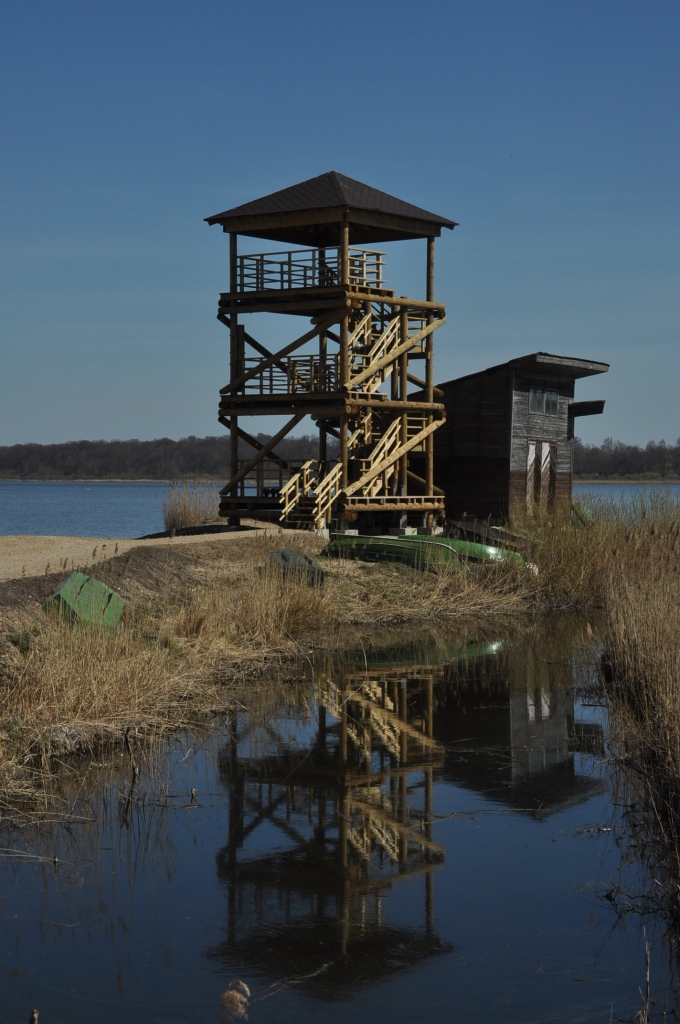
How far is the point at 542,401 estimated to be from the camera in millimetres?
37125

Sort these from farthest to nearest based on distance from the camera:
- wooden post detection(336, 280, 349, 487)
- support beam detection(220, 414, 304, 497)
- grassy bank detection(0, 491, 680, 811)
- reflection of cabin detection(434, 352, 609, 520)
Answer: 1. reflection of cabin detection(434, 352, 609, 520)
2. support beam detection(220, 414, 304, 497)
3. wooden post detection(336, 280, 349, 487)
4. grassy bank detection(0, 491, 680, 811)

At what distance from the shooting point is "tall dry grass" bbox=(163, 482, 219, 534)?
135ft

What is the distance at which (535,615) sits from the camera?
25422 millimetres

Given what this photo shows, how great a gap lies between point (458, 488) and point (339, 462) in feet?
21.7

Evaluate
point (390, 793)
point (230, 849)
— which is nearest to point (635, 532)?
point (390, 793)

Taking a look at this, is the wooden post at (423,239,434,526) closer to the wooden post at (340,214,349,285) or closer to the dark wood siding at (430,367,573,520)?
the dark wood siding at (430,367,573,520)

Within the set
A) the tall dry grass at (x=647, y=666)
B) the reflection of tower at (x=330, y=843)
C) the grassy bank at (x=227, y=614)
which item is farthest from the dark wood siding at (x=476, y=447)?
the reflection of tower at (x=330, y=843)

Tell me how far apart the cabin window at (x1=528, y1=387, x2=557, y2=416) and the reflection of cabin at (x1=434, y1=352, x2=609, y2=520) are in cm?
3

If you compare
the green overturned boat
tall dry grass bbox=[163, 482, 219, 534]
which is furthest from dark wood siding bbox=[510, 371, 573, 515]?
tall dry grass bbox=[163, 482, 219, 534]

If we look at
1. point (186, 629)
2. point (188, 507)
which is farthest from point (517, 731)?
point (188, 507)

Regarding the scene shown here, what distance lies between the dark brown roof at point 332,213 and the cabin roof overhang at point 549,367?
15.3ft

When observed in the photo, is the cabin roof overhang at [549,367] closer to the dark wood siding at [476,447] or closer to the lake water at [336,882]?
the dark wood siding at [476,447]

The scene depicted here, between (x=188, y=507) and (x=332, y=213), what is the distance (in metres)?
13.6

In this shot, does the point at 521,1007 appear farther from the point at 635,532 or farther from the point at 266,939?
the point at 635,532
